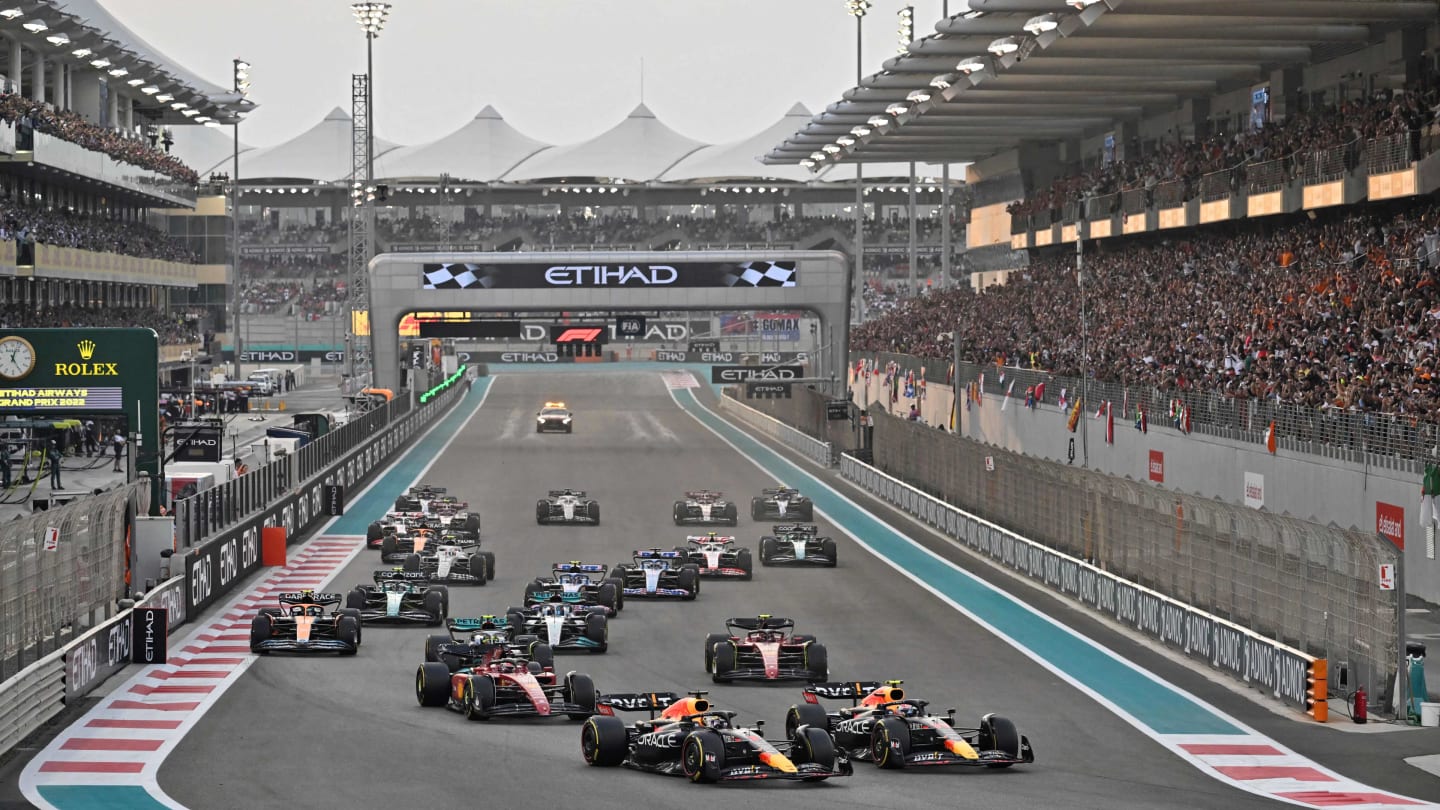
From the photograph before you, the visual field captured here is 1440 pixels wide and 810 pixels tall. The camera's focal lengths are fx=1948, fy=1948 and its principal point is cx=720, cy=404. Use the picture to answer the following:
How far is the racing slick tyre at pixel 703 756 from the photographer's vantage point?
55.0 feet

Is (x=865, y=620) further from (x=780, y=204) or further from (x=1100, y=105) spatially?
(x=780, y=204)

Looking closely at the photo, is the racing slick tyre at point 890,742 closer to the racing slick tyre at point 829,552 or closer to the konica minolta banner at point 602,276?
the racing slick tyre at point 829,552

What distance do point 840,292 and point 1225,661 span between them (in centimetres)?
4051

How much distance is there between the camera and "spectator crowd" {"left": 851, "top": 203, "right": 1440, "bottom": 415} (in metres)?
35.5

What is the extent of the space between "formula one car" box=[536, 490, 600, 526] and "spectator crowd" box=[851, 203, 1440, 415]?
12087 mm

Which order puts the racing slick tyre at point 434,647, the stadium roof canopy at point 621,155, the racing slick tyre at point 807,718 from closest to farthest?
the racing slick tyre at point 807,718, the racing slick tyre at point 434,647, the stadium roof canopy at point 621,155

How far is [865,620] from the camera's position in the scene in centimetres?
2784

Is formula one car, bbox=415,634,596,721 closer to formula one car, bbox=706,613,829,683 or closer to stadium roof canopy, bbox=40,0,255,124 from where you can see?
formula one car, bbox=706,613,829,683

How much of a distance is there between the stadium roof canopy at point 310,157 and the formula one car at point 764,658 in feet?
417

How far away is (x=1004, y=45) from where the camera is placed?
46.9 metres

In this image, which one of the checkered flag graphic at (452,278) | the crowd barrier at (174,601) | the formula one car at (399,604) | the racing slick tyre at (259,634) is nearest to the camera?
the crowd barrier at (174,601)

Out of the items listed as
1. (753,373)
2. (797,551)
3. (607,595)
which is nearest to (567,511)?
(797,551)

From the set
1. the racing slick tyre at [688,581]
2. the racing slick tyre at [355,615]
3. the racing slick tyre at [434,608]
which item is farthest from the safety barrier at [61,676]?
the racing slick tyre at [688,581]

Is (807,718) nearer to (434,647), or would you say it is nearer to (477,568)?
(434,647)
